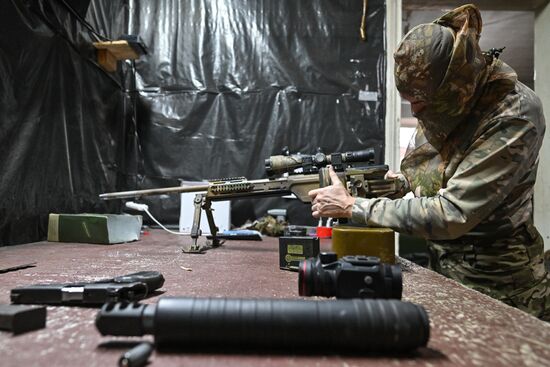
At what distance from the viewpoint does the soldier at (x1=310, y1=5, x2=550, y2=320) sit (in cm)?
83

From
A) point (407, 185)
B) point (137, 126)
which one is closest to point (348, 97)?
point (407, 185)

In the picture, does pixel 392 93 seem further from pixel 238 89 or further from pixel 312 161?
pixel 312 161

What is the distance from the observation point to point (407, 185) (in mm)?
1265

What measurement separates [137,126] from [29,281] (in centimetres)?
169

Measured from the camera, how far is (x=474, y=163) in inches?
32.7

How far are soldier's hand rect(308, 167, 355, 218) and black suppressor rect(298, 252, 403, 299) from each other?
0.48 m

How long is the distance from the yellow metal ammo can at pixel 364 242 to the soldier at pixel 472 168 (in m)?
0.09

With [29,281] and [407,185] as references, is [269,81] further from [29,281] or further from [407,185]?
[29,281]

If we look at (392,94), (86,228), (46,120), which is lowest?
(86,228)

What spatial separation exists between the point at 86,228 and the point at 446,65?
1405 mm

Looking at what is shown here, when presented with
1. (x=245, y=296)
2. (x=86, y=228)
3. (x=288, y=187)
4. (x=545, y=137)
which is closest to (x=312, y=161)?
(x=288, y=187)

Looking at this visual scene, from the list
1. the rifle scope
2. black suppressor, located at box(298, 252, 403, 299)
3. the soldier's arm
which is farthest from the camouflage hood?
black suppressor, located at box(298, 252, 403, 299)

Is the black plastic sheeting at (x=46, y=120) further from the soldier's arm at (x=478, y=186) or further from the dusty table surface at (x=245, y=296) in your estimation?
the soldier's arm at (x=478, y=186)

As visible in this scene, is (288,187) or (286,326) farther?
(288,187)
